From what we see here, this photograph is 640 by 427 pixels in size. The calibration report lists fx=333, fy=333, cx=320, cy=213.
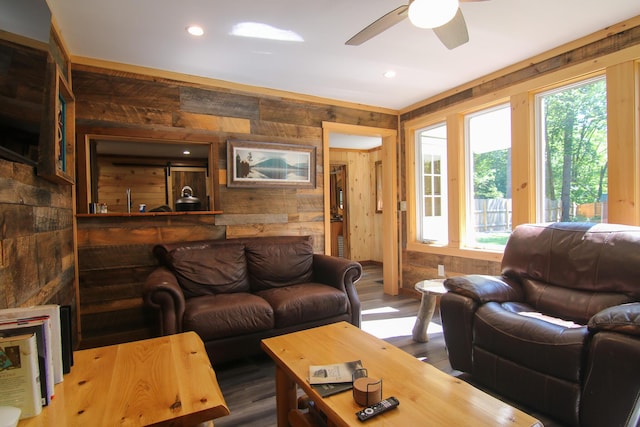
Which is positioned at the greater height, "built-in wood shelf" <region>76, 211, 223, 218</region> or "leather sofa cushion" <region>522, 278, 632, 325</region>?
"built-in wood shelf" <region>76, 211, 223, 218</region>

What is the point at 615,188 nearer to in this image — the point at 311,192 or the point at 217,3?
the point at 311,192

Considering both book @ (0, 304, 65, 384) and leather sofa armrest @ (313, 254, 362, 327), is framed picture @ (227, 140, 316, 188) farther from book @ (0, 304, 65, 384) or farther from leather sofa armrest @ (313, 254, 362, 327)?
book @ (0, 304, 65, 384)

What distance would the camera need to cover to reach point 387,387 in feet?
4.26

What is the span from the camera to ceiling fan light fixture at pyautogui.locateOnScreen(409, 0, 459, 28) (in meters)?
1.53

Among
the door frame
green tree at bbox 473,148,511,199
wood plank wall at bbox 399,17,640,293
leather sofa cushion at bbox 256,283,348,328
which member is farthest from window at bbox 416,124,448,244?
leather sofa cushion at bbox 256,283,348,328

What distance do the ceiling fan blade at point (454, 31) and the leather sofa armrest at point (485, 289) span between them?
59.2 inches

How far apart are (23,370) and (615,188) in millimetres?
3407

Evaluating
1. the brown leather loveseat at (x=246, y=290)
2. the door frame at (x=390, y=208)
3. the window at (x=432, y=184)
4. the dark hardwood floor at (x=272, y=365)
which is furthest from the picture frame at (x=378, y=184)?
the brown leather loveseat at (x=246, y=290)

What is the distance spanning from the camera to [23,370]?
919 mm

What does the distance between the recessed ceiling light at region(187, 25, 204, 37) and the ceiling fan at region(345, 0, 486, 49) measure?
1089 mm

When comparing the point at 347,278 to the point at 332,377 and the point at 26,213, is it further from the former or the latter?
the point at 26,213

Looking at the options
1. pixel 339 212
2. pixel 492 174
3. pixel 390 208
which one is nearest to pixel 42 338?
pixel 492 174

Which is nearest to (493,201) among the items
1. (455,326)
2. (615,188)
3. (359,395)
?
(615,188)

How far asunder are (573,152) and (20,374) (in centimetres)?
357
